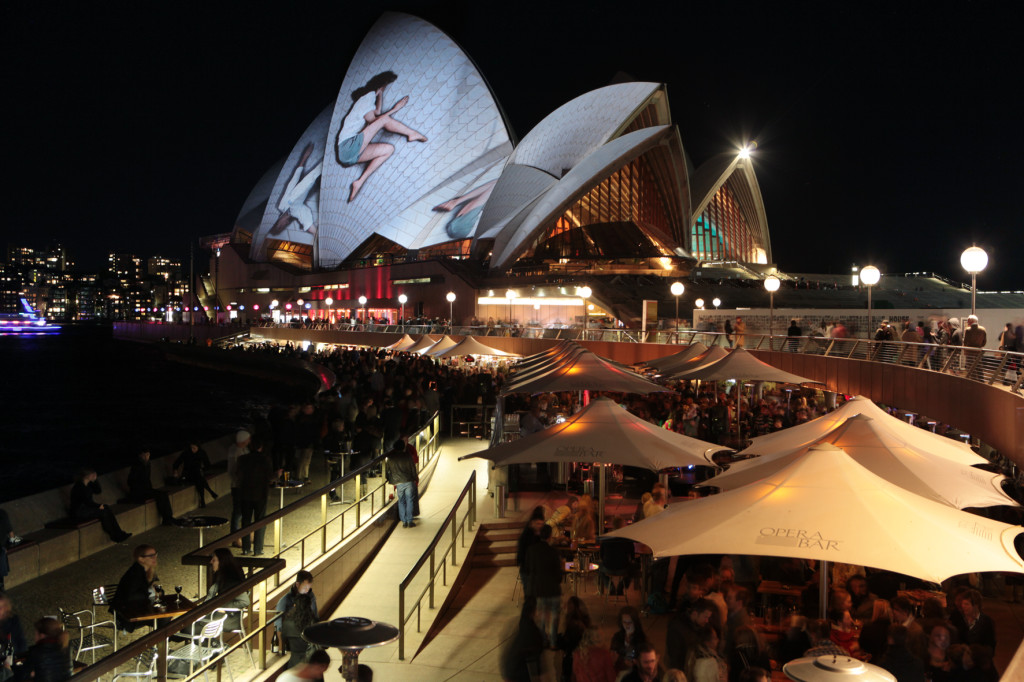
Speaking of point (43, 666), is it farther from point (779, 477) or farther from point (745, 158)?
point (745, 158)

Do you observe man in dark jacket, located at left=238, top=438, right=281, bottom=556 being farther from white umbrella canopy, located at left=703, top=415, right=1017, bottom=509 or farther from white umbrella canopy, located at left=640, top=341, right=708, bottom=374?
white umbrella canopy, located at left=640, top=341, right=708, bottom=374

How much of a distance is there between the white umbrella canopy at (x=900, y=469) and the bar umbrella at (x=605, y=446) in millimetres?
953

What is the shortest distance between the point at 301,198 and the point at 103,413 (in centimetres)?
4527

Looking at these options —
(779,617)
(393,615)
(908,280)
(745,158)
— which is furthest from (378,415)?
(745,158)

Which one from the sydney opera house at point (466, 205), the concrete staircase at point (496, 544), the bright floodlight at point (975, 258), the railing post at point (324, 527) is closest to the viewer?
the railing post at point (324, 527)

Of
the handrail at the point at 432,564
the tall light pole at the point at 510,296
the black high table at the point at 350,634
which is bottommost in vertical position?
the handrail at the point at 432,564

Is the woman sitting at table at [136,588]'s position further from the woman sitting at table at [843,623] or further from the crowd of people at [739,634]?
the woman sitting at table at [843,623]

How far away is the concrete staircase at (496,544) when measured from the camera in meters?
9.22

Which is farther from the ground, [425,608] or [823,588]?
[823,588]

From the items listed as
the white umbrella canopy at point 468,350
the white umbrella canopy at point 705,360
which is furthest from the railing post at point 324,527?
the white umbrella canopy at point 468,350

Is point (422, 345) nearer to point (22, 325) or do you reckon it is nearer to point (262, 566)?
point (262, 566)

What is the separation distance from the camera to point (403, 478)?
9.48 m

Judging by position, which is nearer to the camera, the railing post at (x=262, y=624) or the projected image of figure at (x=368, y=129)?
the railing post at (x=262, y=624)

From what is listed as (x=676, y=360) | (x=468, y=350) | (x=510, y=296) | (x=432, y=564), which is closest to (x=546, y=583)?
(x=432, y=564)
